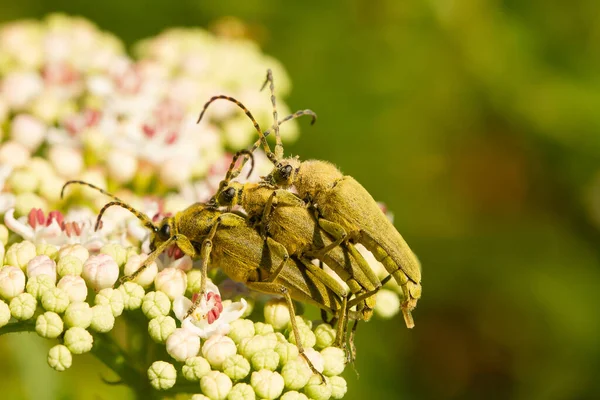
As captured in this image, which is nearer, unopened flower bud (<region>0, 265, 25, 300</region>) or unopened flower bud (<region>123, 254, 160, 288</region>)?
unopened flower bud (<region>0, 265, 25, 300</region>)

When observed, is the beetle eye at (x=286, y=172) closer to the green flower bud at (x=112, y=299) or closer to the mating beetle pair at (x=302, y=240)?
the mating beetle pair at (x=302, y=240)

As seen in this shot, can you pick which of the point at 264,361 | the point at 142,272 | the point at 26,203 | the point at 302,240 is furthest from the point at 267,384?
the point at 26,203

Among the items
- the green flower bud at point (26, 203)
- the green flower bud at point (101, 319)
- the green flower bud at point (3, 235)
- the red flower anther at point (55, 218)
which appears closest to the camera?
the green flower bud at point (101, 319)

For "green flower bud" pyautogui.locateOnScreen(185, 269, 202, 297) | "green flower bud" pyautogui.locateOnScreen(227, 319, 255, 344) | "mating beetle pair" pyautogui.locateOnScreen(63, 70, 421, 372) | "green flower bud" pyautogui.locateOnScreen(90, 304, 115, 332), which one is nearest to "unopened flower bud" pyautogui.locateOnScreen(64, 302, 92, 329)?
→ "green flower bud" pyautogui.locateOnScreen(90, 304, 115, 332)

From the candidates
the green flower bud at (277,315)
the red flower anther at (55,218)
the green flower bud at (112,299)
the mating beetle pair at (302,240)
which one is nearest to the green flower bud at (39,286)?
the green flower bud at (112,299)

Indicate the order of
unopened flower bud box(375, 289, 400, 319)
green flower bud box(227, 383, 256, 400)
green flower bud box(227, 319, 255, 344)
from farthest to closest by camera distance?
unopened flower bud box(375, 289, 400, 319) → green flower bud box(227, 319, 255, 344) → green flower bud box(227, 383, 256, 400)

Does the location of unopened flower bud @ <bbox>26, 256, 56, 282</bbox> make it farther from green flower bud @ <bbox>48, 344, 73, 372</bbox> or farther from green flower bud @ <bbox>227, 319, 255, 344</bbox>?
green flower bud @ <bbox>227, 319, 255, 344</bbox>

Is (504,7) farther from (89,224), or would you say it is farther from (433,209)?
(89,224)
